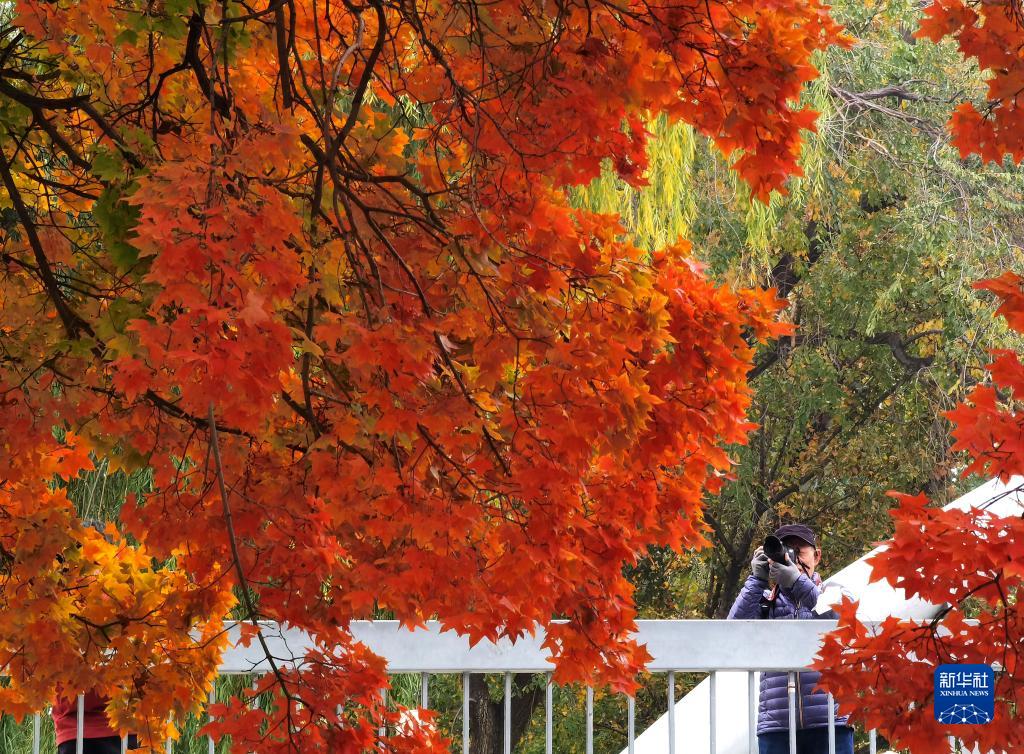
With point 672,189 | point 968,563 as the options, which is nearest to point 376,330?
point 968,563

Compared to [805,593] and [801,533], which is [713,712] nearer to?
[805,593]

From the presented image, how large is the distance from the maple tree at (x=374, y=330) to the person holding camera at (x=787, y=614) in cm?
91

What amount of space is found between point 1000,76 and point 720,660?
164cm

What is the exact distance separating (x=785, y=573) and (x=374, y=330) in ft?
8.14

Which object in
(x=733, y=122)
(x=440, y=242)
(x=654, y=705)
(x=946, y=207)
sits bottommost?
(x=654, y=705)

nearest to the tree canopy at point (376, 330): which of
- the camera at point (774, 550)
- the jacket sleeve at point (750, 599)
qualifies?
the camera at point (774, 550)

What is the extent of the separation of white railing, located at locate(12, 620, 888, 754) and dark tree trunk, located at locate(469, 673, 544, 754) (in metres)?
6.19

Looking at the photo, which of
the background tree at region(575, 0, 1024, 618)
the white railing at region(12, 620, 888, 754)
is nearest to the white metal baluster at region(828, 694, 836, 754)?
the white railing at region(12, 620, 888, 754)

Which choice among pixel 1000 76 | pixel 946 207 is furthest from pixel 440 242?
pixel 946 207

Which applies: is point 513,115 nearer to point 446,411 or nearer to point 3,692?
point 446,411

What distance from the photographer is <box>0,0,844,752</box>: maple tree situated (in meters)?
2.16

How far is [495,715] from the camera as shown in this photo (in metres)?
11.2

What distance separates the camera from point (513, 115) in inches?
95.8
